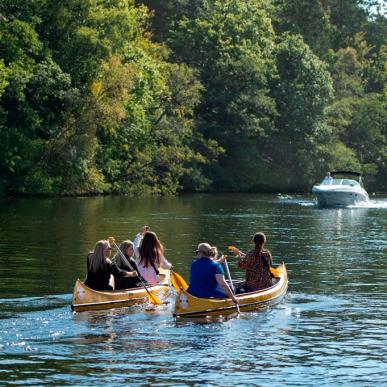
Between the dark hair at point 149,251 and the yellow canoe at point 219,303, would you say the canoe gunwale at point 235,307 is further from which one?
the dark hair at point 149,251

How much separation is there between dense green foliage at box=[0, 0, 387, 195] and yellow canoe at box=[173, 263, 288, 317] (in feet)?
129

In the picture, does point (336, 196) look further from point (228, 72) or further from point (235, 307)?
point (235, 307)

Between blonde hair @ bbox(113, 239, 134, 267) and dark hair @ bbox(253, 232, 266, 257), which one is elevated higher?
dark hair @ bbox(253, 232, 266, 257)

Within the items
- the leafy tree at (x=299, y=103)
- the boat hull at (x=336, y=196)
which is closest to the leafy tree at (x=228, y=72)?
the leafy tree at (x=299, y=103)

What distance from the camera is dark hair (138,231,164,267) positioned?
1001 inches

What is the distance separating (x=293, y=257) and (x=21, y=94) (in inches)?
1272

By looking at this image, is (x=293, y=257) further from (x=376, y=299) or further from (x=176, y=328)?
(x=176, y=328)

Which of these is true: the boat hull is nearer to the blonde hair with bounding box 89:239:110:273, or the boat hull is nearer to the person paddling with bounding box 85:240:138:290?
the person paddling with bounding box 85:240:138:290

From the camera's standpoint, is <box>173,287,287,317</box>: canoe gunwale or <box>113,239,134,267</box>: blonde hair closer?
<box>173,287,287,317</box>: canoe gunwale

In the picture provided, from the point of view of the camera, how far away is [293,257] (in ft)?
114

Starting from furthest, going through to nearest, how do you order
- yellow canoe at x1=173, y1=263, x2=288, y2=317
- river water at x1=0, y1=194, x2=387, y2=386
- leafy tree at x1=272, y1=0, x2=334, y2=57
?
leafy tree at x1=272, y1=0, x2=334, y2=57 < yellow canoe at x1=173, y1=263, x2=288, y2=317 < river water at x1=0, y1=194, x2=387, y2=386

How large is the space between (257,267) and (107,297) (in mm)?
3528

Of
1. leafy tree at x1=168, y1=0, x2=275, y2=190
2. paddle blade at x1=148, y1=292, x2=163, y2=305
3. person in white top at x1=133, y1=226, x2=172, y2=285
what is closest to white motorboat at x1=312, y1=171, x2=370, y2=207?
leafy tree at x1=168, y1=0, x2=275, y2=190

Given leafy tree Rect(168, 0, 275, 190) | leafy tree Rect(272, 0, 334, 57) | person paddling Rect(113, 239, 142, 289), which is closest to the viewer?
person paddling Rect(113, 239, 142, 289)
